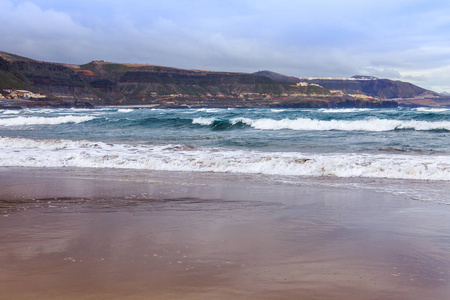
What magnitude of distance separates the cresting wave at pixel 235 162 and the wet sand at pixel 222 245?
248 cm

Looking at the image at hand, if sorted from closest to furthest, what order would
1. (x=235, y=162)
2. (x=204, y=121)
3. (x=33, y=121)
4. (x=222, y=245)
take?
1. (x=222, y=245)
2. (x=235, y=162)
3. (x=204, y=121)
4. (x=33, y=121)

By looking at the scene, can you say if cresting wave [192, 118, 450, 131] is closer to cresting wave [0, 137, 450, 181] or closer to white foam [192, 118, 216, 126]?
white foam [192, 118, 216, 126]

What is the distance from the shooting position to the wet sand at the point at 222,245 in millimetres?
3146

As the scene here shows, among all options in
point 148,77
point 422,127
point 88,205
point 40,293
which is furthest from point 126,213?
point 148,77

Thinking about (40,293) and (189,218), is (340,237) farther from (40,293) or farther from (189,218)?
(40,293)

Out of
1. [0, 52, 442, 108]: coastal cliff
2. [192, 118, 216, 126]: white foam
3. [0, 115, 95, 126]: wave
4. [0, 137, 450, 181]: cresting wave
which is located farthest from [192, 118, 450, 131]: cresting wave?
[0, 52, 442, 108]: coastal cliff

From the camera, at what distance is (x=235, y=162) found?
1088 centimetres

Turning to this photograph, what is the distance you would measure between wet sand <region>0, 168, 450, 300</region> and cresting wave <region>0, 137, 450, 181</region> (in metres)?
2.48

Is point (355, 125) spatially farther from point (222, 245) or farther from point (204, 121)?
point (222, 245)

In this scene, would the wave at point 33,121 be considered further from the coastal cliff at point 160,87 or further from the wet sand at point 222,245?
the coastal cliff at point 160,87

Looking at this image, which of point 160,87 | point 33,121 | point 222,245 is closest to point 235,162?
point 222,245

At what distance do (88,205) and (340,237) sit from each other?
3748 mm

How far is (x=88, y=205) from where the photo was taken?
618 centimetres

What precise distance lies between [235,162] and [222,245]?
6745 millimetres
